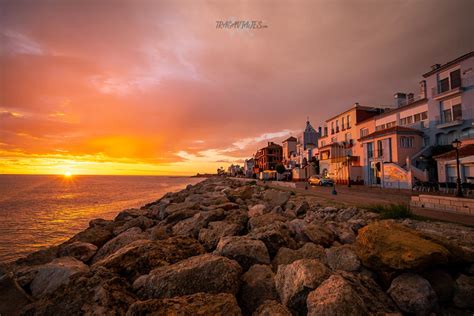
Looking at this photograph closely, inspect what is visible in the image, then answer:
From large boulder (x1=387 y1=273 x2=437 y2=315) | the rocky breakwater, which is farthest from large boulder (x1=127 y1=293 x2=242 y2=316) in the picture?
large boulder (x1=387 y1=273 x2=437 y2=315)

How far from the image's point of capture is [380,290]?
3.22 m

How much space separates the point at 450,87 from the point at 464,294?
27.0m

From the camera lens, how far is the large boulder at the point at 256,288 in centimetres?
332

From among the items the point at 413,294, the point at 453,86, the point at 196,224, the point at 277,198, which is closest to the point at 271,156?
the point at 453,86

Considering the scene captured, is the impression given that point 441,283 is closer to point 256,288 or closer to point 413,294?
point 413,294

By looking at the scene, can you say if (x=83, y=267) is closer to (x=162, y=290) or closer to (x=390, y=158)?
(x=162, y=290)

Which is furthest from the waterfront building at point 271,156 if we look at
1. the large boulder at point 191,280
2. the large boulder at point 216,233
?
the large boulder at point 191,280

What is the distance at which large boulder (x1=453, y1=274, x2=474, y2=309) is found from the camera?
3068 millimetres

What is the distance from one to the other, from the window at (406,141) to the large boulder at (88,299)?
2823 cm

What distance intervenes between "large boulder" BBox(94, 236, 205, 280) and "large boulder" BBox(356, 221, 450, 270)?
3.43 meters

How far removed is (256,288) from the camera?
3457 millimetres

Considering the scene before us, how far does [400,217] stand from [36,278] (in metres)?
9.96

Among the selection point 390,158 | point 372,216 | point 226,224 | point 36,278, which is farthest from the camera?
point 390,158

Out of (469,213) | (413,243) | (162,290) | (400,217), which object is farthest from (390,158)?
(162,290)
